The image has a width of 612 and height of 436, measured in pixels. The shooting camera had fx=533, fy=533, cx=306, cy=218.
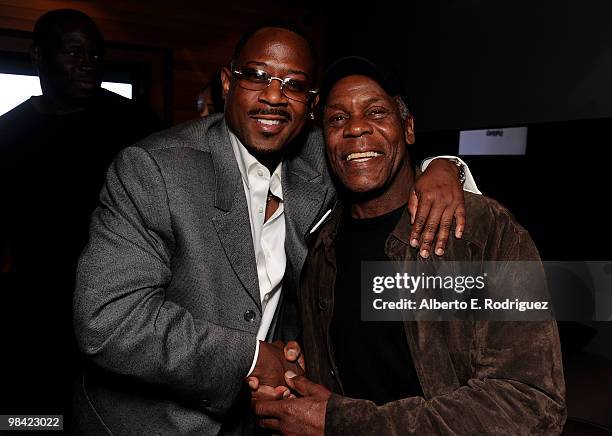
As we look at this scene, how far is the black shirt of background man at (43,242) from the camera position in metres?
2.11

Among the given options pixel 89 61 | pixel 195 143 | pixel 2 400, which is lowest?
pixel 2 400

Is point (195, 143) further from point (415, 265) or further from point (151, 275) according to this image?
point (415, 265)

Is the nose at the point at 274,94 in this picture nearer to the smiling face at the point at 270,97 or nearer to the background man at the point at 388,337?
the smiling face at the point at 270,97

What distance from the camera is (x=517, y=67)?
3.10 meters

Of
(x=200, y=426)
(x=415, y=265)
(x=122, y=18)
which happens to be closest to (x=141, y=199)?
(x=200, y=426)

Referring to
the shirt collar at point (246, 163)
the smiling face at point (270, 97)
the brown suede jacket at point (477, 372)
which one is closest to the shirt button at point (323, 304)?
the brown suede jacket at point (477, 372)

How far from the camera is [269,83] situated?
155cm

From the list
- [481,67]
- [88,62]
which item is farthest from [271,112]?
[481,67]

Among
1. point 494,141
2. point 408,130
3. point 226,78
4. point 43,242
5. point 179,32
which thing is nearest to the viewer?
point 408,130

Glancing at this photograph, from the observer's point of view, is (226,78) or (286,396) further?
(226,78)

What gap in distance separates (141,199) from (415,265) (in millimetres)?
709

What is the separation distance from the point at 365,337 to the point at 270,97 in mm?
725

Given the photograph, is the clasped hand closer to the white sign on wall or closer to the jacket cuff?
the jacket cuff

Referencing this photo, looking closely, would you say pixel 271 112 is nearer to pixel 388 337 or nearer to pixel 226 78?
pixel 226 78
